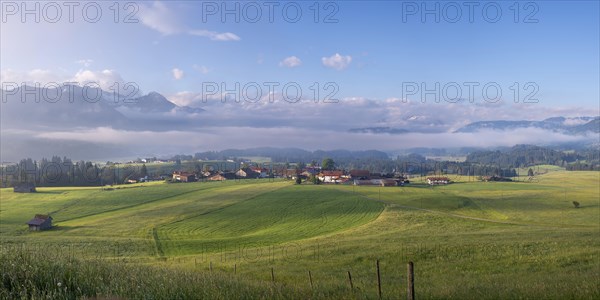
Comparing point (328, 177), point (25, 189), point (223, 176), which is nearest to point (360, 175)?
point (328, 177)

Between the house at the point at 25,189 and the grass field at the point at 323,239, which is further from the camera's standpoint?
the house at the point at 25,189

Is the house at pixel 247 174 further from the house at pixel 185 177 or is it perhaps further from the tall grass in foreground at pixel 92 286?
the tall grass in foreground at pixel 92 286

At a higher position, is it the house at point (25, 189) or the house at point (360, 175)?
the house at point (360, 175)

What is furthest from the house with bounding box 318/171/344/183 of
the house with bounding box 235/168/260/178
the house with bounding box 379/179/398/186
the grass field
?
the grass field

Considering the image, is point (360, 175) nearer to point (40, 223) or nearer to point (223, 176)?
point (223, 176)

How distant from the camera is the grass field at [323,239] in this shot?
13.5m

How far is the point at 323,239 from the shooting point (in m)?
45.9

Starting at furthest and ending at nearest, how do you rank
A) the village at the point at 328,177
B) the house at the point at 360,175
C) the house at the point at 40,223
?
the house at the point at 360,175 < the village at the point at 328,177 < the house at the point at 40,223

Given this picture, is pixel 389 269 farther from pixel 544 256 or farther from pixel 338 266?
pixel 544 256

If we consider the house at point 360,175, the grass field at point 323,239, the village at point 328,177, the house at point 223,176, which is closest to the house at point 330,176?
the village at point 328,177

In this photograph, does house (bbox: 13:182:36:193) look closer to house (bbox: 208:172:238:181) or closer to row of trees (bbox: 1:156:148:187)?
row of trees (bbox: 1:156:148:187)

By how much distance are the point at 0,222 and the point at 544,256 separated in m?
75.1

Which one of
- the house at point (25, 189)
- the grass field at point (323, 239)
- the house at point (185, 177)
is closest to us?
the grass field at point (323, 239)

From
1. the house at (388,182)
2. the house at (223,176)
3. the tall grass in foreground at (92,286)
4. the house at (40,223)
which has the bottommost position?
the house at (40,223)
